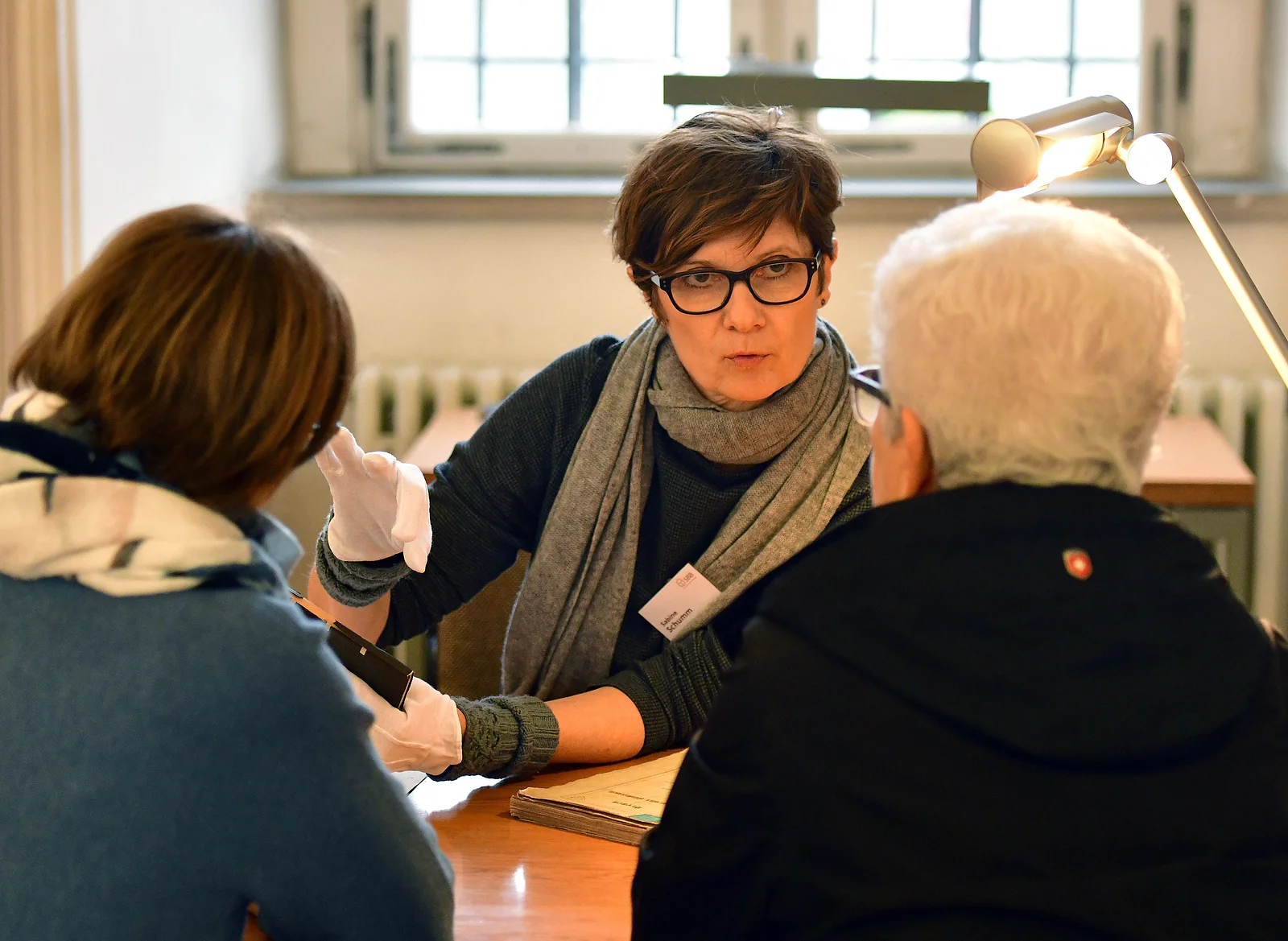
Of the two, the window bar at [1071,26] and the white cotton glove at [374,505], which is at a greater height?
the window bar at [1071,26]

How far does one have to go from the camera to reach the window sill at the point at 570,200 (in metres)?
Answer: 3.12

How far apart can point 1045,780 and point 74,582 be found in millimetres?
601

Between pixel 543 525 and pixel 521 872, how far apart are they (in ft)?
1.95

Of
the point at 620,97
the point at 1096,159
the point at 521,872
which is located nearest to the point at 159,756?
the point at 521,872

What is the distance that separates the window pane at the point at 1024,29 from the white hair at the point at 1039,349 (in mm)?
2620

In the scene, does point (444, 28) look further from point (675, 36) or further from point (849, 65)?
point (849, 65)

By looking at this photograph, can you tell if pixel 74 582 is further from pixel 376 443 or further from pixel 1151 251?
pixel 376 443

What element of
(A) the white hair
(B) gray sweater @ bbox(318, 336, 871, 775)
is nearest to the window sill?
(B) gray sweater @ bbox(318, 336, 871, 775)

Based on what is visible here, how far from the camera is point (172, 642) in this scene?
0.78 m

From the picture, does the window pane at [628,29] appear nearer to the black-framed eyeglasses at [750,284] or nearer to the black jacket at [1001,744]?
the black-framed eyeglasses at [750,284]

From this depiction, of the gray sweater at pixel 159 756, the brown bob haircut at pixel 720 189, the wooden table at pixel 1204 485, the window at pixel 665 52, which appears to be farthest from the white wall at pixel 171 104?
the gray sweater at pixel 159 756

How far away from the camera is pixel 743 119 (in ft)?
5.24

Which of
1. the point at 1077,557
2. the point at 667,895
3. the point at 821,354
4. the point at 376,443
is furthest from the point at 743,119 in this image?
the point at 376,443

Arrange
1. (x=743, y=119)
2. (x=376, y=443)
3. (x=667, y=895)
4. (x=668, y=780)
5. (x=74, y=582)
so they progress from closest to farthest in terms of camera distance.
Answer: (x=74, y=582)
(x=667, y=895)
(x=668, y=780)
(x=743, y=119)
(x=376, y=443)
